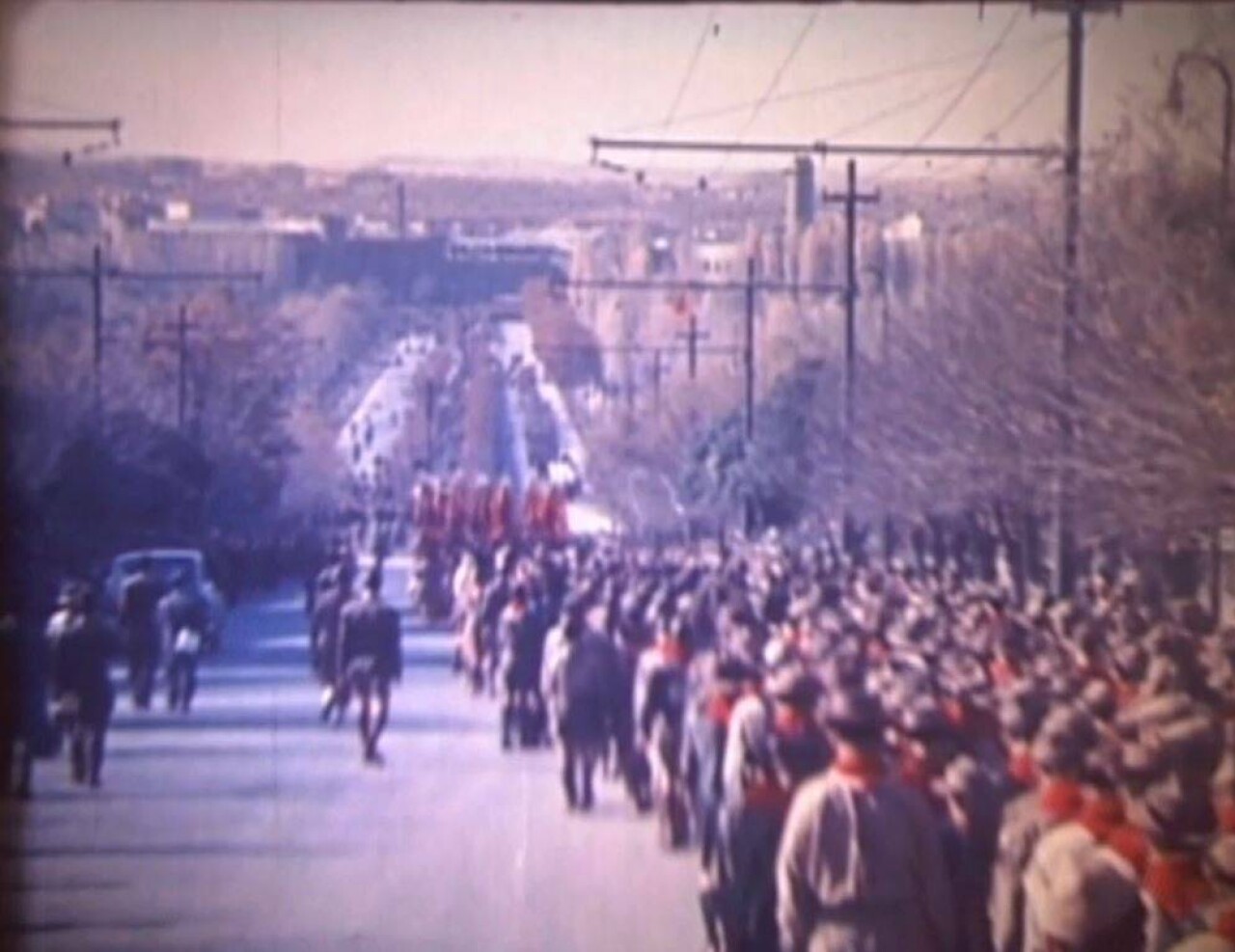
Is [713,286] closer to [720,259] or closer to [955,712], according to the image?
[720,259]

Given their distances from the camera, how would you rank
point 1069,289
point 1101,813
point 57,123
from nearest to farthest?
point 57,123 → point 1101,813 → point 1069,289

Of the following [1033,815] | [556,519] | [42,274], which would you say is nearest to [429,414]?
[556,519]

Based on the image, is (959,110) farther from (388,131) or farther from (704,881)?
(704,881)

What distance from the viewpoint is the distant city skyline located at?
487 centimetres

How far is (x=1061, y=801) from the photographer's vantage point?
4.96 m

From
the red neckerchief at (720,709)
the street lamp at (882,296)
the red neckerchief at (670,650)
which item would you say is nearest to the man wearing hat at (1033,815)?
the red neckerchief at (720,709)

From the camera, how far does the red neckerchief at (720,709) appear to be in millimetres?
4957

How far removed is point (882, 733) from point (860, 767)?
72mm

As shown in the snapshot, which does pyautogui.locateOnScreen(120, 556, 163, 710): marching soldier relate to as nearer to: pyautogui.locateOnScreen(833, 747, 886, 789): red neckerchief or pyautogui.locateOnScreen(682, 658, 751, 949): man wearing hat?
pyautogui.locateOnScreen(682, 658, 751, 949): man wearing hat

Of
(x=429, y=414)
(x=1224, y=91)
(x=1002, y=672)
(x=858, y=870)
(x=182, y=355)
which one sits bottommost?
(x=858, y=870)

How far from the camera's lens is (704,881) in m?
4.96

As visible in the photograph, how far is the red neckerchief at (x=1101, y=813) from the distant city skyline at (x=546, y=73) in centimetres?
118

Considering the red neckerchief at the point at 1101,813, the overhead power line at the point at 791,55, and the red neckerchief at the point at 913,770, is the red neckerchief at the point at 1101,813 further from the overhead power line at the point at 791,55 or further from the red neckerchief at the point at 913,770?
the overhead power line at the point at 791,55

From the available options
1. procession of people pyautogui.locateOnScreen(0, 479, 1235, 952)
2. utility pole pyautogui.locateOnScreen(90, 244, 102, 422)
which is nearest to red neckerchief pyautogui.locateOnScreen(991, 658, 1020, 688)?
procession of people pyautogui.locateOnScreen(0, 479, 1235, 952)
